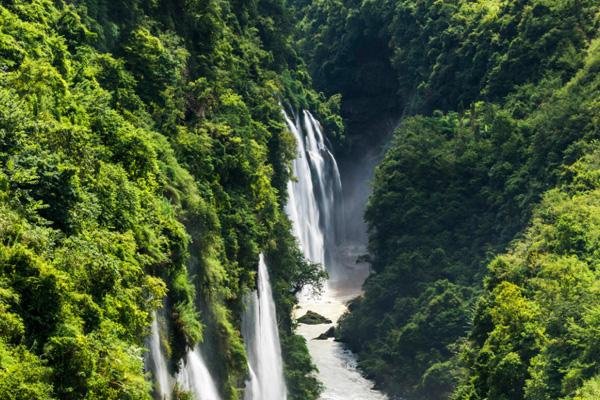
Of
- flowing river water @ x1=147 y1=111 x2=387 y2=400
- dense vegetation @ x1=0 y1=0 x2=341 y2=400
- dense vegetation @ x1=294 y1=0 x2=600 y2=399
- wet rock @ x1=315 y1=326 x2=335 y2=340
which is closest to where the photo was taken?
dense vegetation @ x1=0 y1=0 x2=341 y2=400

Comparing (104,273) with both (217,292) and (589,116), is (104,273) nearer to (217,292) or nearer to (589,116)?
(217,292)

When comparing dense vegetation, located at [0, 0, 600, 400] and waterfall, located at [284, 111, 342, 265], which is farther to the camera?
waterfall, located at [284, 111, 342, 265]

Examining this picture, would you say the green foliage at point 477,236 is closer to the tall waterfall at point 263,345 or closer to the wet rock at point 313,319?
the wet rock at point 313,319

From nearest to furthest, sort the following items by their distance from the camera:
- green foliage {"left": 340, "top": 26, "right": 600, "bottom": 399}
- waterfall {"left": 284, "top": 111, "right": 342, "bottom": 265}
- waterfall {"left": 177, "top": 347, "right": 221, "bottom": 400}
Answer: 1. waterfall {"left": 177, "top": 347, "right": 221, "bottom": 400}
2. green foliage {"left": 340, "top": 26, "right": 600, "bottom": 399}
3. waterfall {"left": 284, "top": 111, "right": 342, "bottom": 265}

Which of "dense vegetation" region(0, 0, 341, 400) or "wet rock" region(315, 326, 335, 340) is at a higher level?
"dense vegetation" region(0, 0, 341, 400)

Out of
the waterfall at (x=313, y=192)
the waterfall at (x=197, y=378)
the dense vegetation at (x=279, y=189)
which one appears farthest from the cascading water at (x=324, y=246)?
the waterfall at (x=197, y=378)

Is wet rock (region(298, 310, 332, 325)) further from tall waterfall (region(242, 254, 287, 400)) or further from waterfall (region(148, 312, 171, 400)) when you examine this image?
waterfall (region(148, 312, 171, 400))

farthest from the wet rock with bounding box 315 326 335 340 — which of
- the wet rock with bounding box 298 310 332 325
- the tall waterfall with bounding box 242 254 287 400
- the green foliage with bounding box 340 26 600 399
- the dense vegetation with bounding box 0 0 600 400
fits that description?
the tall waterfall with bounding box 242 254 287 400
